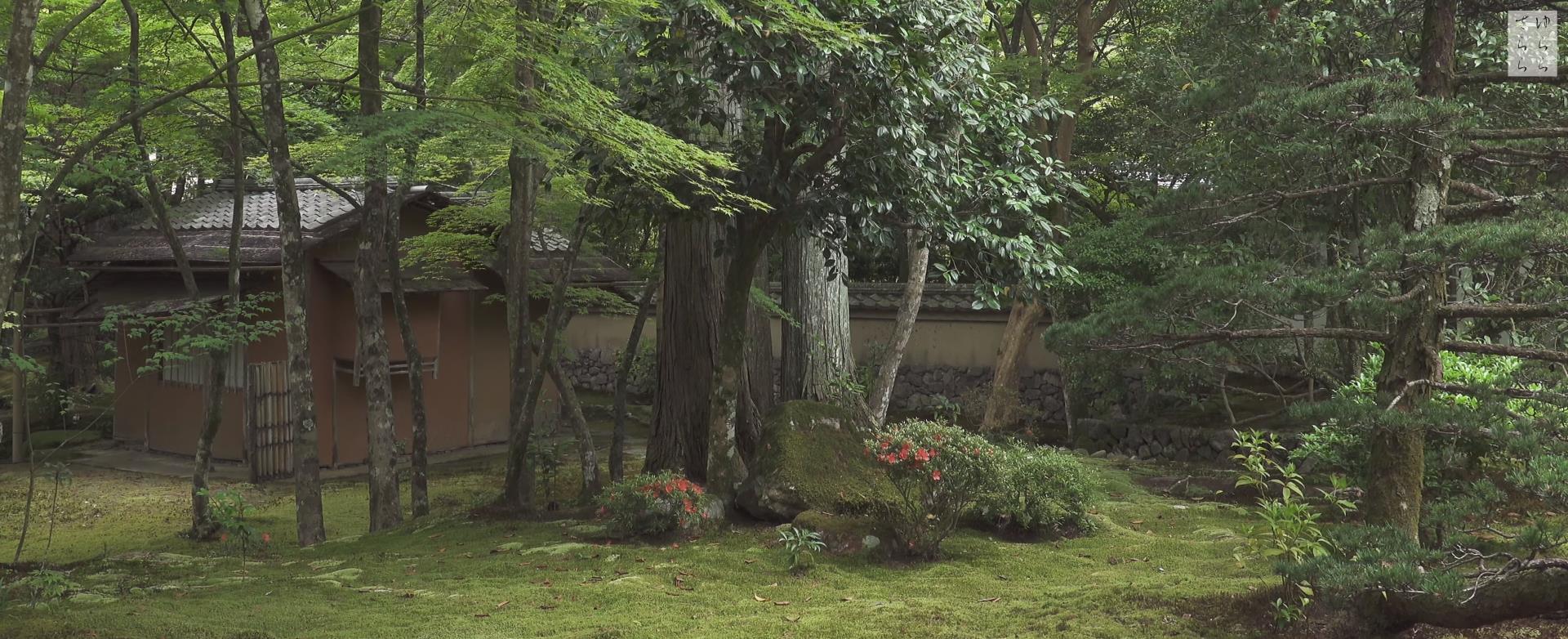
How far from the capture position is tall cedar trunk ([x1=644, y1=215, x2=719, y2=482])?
31.6ft

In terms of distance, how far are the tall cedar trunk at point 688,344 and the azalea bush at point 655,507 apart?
59.8 inches

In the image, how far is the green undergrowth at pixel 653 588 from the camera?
5.72 meters

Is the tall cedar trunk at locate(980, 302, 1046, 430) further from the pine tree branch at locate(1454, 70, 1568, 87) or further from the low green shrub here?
the pine tree branch at locate(1454, 70, 1568, 87)

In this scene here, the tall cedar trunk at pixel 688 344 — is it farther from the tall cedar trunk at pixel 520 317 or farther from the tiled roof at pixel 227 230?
the tiled roof at pixel 227 230

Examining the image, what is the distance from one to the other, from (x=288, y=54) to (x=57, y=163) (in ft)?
7.42

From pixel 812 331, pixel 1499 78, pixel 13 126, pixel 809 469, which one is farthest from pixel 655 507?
pixel 1499 78

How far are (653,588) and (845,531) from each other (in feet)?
5.34

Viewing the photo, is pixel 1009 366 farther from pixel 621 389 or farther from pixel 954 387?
pixel 621 389

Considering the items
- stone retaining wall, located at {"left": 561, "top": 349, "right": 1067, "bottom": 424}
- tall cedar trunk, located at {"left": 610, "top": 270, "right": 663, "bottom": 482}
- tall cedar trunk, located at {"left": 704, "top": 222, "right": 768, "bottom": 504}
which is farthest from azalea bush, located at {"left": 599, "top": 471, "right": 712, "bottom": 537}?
stone retaining wall, located at {"left": 561, "top": 349, "right": 1067, "bottom": 424}

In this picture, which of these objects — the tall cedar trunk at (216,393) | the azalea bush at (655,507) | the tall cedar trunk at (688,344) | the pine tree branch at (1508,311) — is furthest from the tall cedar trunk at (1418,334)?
the tall cedar trunk at (216,393)

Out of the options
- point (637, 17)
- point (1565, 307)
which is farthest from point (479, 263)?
point (1565, 307)

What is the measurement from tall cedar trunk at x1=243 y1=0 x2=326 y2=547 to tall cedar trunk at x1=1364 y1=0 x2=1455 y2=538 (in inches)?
302

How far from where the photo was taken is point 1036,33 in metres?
15.1

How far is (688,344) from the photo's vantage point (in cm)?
969
